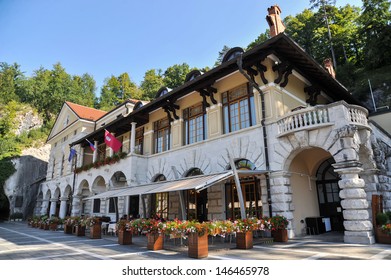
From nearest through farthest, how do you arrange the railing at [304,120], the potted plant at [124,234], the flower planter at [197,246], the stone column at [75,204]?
the flower planter at [197,246] < the railing at [304,120] < the potted plant at [124,234] < the stone column at [75,204]

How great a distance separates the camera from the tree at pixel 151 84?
46844mm

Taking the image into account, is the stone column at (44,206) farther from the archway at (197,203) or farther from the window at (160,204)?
the archway at (197,203)

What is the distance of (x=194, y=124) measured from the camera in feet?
51.1

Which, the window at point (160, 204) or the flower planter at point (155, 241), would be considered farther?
the window at point (160, 204)

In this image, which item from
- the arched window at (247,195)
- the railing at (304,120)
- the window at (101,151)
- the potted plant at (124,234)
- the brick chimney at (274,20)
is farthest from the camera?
the window at (101,151)

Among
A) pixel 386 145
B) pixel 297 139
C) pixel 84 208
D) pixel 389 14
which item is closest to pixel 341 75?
pixel 389 14

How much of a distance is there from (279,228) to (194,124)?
783 centimetres

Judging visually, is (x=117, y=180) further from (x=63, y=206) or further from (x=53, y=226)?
(x=63, y=206)

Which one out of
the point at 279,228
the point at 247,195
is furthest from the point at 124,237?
the point at 279,228

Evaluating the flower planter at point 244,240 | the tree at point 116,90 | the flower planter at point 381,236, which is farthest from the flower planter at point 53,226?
the tree at point 116,90

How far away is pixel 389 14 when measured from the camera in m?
31.5

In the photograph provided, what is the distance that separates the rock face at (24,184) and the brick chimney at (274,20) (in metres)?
32.1

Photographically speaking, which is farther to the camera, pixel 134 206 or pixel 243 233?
pixel 134 206

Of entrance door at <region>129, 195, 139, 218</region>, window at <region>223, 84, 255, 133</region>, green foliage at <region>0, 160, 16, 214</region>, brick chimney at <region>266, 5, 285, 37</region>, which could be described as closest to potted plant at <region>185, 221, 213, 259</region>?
window at <region>223, 84, 255, 133</region>
